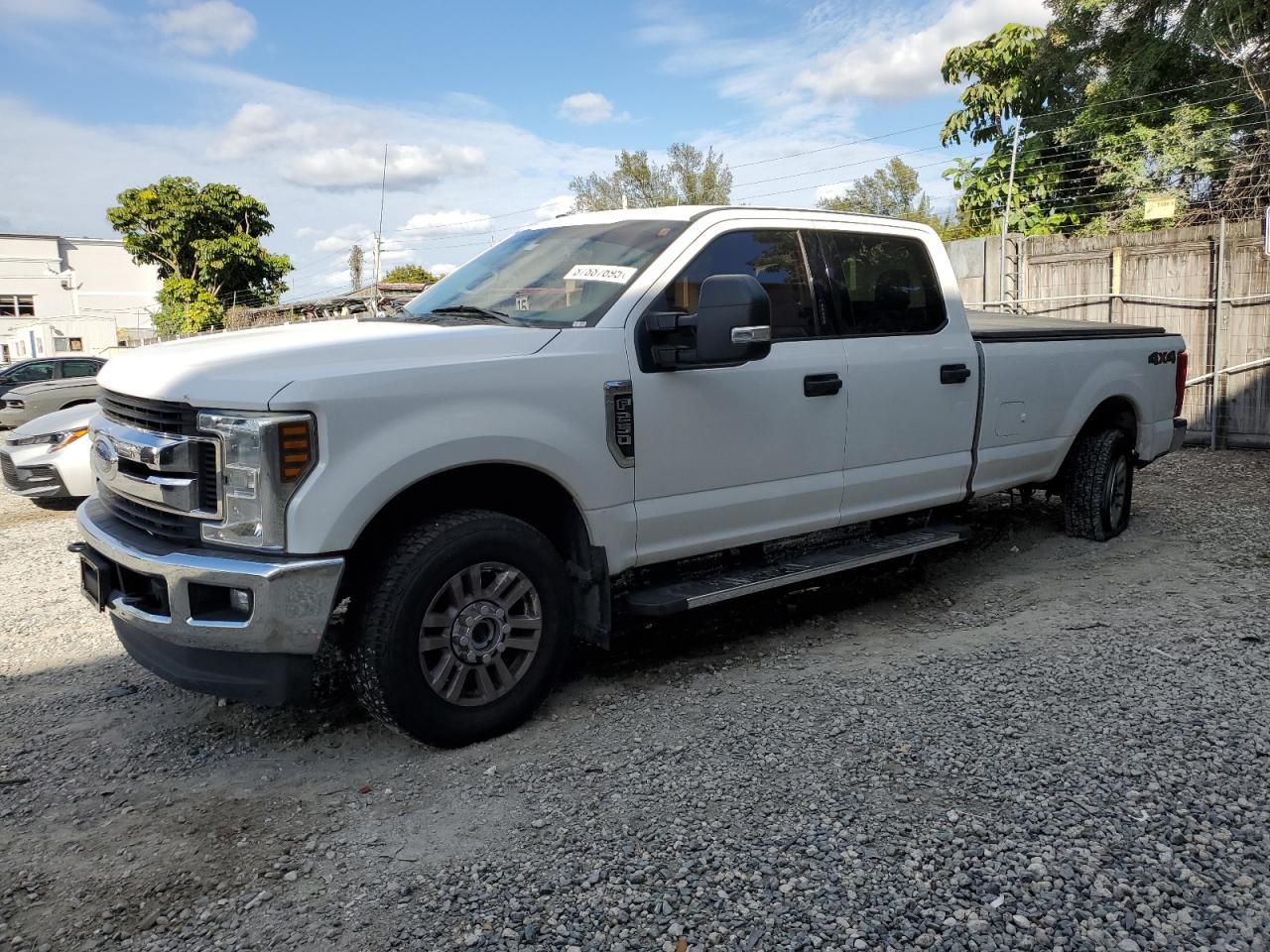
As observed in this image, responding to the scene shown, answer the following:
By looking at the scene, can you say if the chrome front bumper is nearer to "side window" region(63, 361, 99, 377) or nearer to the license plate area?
the license plate area

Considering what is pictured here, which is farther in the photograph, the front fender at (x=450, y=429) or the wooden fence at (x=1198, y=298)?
the wooden fence at (x=1198, y=298)

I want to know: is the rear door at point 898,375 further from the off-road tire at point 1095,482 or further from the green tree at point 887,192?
the green tree at point 887,192

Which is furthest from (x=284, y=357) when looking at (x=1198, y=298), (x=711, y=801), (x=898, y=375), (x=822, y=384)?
(x=1198, y=298)

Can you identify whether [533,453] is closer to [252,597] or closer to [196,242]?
[252,597]

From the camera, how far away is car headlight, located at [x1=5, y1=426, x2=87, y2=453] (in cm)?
849

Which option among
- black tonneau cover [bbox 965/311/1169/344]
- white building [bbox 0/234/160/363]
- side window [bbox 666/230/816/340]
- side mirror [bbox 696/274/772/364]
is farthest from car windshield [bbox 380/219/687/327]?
white building [bbox 0/234/160/363]

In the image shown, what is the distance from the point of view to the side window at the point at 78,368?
15.9m

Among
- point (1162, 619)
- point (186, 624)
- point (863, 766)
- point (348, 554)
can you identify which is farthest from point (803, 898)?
point (1162, 619)

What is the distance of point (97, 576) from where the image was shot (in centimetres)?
352

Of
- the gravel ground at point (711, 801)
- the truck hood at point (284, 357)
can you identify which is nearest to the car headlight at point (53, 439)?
the gravel ground at point (711, 801)

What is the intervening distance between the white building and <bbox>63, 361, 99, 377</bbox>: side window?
3020cm

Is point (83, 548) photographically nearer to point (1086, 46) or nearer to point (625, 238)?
point (625, 238)

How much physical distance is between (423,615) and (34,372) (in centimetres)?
1600

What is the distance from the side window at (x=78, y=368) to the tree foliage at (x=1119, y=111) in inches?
578
